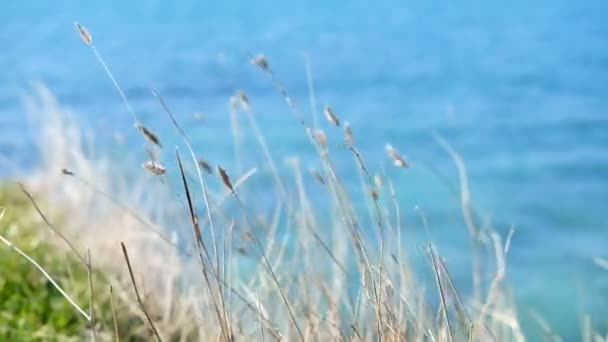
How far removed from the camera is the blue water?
6.64 metres

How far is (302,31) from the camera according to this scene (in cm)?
1183

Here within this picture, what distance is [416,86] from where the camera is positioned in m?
9.52

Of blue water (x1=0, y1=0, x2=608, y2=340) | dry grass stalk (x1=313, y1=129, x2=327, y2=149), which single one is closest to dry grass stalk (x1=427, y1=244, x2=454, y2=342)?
dry grass stalk (x1=313, y1=129, x2=327, y2=149)

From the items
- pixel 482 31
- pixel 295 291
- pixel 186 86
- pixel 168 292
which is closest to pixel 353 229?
pixel 295 291

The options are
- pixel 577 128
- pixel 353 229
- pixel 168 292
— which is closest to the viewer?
pixel 353 229

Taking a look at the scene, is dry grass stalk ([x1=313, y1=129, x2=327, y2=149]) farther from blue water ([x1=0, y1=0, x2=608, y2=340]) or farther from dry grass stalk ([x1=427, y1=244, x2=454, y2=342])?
blue water ([x1=0, y1=0, x2=608, y2=340])

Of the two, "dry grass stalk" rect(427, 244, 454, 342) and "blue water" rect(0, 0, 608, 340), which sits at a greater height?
"dry grass stalk" rect(427, 244, 454, 342)

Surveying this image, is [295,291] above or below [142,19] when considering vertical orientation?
above

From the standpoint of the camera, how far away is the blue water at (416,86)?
21.8 feet

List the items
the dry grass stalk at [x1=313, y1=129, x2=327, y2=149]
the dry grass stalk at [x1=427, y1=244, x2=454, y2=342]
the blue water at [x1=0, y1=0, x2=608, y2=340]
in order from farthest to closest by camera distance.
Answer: the blue water at [x1=0, y1=0, x2=608, y2=340]
the dry grass stalk at [x1=313, y1=129, x2=327, y2=149]
the dry grass stalk at [x1=427, y1=244, x2=454, y2=342]

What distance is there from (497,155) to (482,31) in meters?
4.06

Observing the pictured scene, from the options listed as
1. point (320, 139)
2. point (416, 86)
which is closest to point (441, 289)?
point (320, 139)

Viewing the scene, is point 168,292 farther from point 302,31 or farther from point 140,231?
point 302,31

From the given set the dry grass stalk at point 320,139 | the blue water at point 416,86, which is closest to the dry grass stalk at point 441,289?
the dry grass stalk at point 320,139
